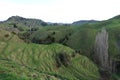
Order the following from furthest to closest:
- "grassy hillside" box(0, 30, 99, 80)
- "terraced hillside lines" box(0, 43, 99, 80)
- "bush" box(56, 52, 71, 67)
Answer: "bush" box(56, 52, 71, 67), "grassy hillside" box(0, 30, 99, 80), "terraced hillside lines" box(0, 43, 99, 80)

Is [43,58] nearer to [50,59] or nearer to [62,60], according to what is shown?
[50,59]

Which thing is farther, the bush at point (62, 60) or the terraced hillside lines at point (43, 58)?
the bush at point (62, 60)

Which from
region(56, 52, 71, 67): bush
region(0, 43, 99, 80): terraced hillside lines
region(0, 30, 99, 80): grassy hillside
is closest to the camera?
region(0, 43, 99, 80): terraced hillside lines

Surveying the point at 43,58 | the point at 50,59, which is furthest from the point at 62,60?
the point at 43,58

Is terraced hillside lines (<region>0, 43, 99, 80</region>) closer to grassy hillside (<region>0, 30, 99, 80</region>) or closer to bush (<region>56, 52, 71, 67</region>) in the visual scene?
Answer: grassy hillside (<region>0, 30, 99, 80</region>)

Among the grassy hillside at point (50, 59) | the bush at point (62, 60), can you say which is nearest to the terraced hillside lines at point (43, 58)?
the grassy hillside at point (50, 59)

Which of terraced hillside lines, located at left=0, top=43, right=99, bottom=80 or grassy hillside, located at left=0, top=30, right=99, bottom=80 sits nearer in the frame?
terraced hillside lines, located at left=0, top=43, right=99, bottom=80

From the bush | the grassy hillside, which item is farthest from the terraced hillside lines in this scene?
the bush

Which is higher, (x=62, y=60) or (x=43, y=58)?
(x=43, y=58)

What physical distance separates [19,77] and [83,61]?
139m

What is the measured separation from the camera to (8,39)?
17950cm

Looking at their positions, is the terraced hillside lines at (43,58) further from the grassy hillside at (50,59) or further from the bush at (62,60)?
the bush at (62,60)

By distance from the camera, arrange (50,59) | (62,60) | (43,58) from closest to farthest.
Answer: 1. (43,58)
2. (50,59)
3. (62,60)

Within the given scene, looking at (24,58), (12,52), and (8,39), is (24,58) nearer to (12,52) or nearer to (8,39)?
(12,52)
